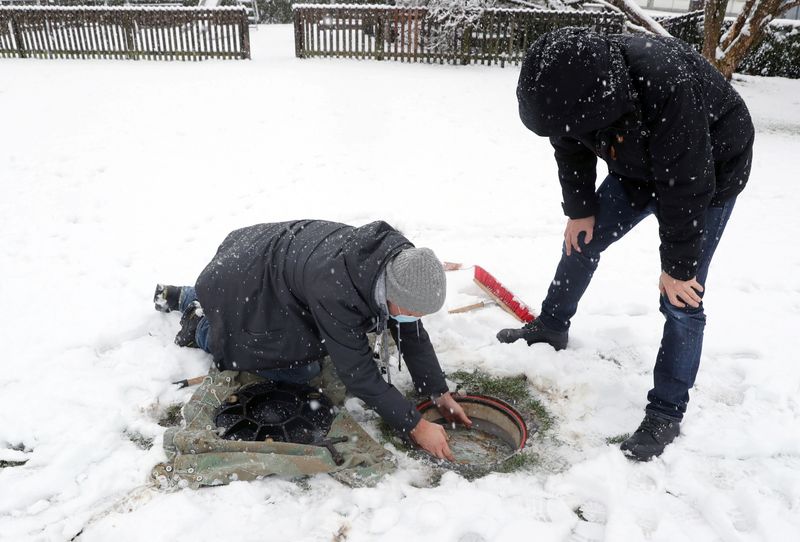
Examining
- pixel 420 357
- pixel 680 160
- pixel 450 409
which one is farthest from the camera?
pixel 450 409

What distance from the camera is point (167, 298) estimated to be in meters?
3.35

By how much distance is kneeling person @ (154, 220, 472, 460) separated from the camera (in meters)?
2.17

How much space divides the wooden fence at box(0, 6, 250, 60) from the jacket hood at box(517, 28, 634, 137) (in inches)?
428

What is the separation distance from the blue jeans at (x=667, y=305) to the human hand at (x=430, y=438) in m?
0.96

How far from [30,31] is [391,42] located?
745cm

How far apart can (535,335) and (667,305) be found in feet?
3.12

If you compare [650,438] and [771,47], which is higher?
[771,47]

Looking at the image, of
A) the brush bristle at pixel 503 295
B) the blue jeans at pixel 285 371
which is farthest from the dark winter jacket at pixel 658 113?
the blue jeans at pixel 285 371

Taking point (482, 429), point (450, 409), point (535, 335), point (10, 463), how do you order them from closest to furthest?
point (10, 463), point (450, 409), point (482, 429), point (535, 335)

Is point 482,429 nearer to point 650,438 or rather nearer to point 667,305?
point 650,438

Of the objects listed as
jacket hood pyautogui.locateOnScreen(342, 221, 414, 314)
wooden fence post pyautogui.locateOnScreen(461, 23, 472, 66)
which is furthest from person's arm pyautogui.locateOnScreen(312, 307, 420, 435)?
wooden fence post pyautogui.locateOnScreen(461, 23, 472, 66)

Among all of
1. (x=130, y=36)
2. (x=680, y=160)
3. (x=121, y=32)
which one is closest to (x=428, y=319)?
(x=680, y=160)

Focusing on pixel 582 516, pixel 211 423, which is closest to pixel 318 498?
pixel 211 423

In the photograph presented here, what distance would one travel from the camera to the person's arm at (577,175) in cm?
262
